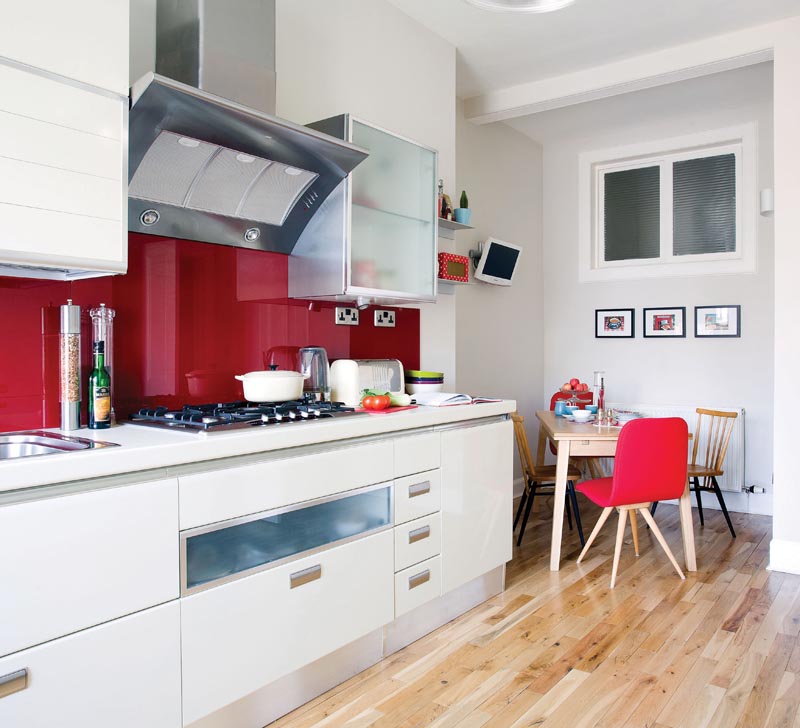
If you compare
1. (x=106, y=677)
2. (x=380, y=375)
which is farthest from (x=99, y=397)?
(x=380, y=375)

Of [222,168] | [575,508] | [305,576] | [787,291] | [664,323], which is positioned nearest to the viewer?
[305,576]

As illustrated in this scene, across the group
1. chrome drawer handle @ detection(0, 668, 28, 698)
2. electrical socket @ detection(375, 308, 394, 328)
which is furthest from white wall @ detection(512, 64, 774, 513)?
chrome drawer handle @ detection(0, 668, 28, 698)

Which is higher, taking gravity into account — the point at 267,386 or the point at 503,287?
the point at 503,287

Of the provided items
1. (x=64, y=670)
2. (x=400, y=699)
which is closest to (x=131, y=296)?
(x=64, y=670)

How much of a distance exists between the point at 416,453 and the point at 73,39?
5.77ft

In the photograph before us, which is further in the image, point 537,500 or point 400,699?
Answer: point 537,500

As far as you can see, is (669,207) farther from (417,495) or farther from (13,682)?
(13,682)

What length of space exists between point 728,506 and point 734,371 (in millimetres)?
1006

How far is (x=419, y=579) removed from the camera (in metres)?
2.74

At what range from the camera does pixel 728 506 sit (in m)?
5.16

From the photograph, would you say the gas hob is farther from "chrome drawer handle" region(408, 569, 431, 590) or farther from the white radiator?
the white radiator

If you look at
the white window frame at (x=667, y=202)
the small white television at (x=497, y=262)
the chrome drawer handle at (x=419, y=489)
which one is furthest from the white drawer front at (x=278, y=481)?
the white window frame at (x=667, y=202)

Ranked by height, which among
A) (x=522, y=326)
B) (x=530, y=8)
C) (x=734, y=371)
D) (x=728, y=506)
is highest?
(x=530, y=8)

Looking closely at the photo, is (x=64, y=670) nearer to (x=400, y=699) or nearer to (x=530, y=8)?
(x=400, y=699)
